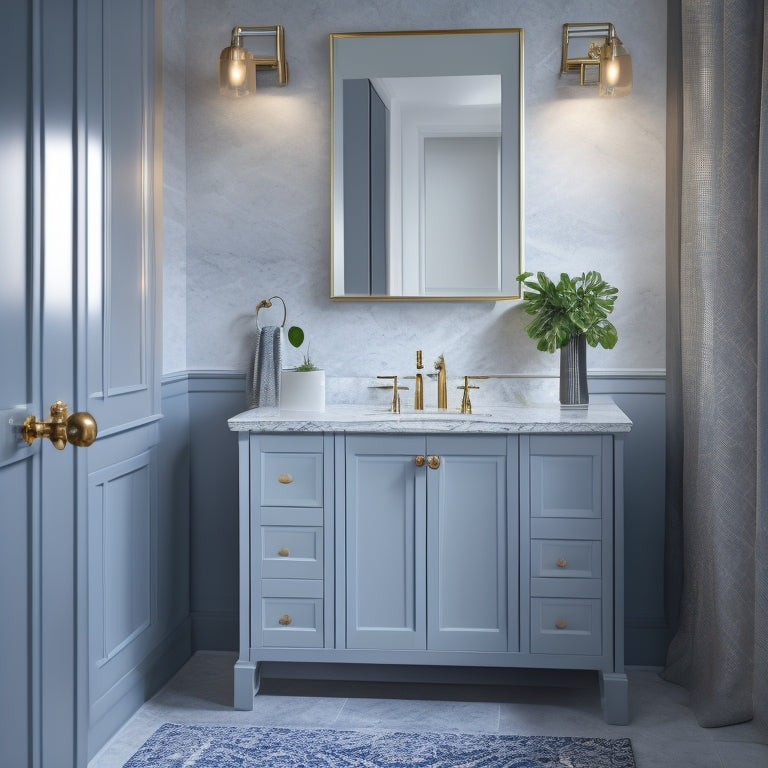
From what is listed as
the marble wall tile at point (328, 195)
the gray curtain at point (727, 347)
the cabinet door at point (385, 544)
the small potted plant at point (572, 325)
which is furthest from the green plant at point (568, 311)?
the cabinet door at point (385, 544)

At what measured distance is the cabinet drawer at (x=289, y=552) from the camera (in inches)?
96.3

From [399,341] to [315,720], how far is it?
3.98 feet

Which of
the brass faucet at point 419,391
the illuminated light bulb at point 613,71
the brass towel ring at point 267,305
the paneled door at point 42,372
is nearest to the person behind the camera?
the paneled door at point 42,372

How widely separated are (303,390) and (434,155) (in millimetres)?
868

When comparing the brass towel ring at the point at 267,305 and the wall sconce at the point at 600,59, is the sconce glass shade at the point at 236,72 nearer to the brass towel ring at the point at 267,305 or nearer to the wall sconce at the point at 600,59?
the brass towel ring at the point at 267,305

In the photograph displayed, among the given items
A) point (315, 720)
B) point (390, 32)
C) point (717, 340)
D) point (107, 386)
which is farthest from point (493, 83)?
point (315, 720)

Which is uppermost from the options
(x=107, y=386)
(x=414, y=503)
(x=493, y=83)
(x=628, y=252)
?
(x=493, y=83)

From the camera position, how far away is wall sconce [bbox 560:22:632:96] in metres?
2.58

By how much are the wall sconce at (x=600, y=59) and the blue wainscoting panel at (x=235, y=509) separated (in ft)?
3.01

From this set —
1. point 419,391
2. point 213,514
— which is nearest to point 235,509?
point 213,514

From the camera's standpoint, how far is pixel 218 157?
289 cm

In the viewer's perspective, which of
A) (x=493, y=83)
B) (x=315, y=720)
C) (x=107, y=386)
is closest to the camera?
(x=107, y=386)

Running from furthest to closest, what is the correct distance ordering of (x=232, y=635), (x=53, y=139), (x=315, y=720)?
(x=232, y=635)
(x=315, y=720)
(x=53, y=139)

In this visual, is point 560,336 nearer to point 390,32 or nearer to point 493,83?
point 493,83
